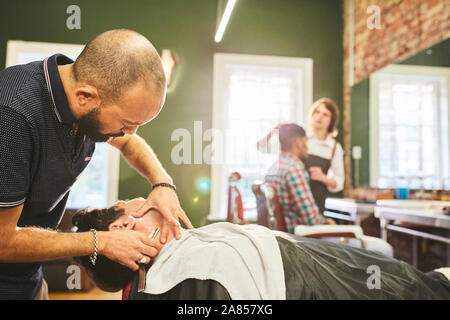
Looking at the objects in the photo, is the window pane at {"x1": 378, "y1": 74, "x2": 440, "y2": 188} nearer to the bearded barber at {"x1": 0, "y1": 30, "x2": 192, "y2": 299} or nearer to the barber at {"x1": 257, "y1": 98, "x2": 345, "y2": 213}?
the barber at {"x1": 257, "y1": 98, "x2": 345, "y2": 213}

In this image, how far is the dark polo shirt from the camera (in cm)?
79

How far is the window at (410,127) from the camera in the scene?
7.87 ft

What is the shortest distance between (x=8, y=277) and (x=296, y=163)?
148 centimetres

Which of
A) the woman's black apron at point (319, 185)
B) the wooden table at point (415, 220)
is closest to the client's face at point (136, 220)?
the woman's black apron at point (319, 185)

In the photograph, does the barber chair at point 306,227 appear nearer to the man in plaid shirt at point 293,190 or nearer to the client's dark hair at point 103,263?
the man in plaid shirt at point 293,190

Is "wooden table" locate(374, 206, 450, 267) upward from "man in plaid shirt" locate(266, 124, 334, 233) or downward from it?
downward

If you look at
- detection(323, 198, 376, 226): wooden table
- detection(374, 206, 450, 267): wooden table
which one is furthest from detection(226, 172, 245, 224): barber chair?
detection(323, 198, 376, 226): wooden table

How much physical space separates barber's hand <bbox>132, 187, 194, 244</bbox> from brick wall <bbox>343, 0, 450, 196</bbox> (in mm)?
2459

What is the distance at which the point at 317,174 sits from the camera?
7.62 ft

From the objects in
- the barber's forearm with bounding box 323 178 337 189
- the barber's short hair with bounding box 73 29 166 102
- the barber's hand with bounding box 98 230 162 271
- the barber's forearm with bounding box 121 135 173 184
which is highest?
the barber's short hair with bounding box 73 29 166 102

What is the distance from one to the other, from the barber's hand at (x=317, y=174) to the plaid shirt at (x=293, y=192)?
1.12 ft

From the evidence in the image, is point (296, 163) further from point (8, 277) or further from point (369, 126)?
point (369, 126)

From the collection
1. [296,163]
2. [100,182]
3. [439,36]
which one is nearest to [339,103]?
[439,36]

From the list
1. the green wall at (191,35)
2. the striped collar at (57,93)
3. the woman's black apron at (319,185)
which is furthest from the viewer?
the woman's black apron at (319,185)
